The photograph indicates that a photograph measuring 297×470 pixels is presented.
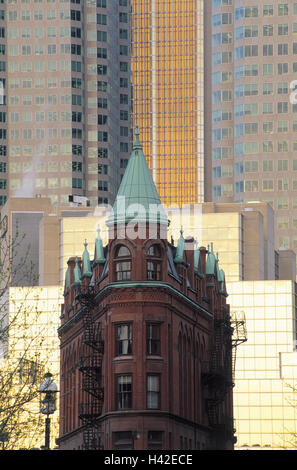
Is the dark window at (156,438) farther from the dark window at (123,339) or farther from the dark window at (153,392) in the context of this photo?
the dark window at (123,339)

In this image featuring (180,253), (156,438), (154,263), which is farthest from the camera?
(180,253)

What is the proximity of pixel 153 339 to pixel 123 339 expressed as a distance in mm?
1972

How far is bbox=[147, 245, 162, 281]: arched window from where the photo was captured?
3538 inches

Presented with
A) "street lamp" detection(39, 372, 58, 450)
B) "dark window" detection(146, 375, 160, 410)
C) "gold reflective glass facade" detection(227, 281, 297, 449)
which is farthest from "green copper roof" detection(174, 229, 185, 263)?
"gold reflective glass facade" detection(227, 281, 297, 449)

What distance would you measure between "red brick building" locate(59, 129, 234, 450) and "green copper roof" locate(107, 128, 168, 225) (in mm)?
67

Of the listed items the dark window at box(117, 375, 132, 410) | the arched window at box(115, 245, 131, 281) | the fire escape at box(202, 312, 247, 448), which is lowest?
the dark window at box(117, 375, 132, 410)

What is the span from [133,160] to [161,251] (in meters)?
7.11

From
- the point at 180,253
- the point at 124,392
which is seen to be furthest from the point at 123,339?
the point at 180,253

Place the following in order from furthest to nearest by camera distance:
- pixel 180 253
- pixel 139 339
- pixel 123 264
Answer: pixel 180 253
pixel 123 264
pixel 139 339

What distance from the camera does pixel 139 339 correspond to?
288ft

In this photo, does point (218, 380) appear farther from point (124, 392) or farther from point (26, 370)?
point (26, 370)

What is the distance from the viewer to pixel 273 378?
19538 cm

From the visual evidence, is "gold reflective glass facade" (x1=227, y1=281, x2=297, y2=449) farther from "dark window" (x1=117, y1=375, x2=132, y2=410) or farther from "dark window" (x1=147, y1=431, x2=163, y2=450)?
"dark window" (x1=147, y1=431, x2=163, y2=450)
